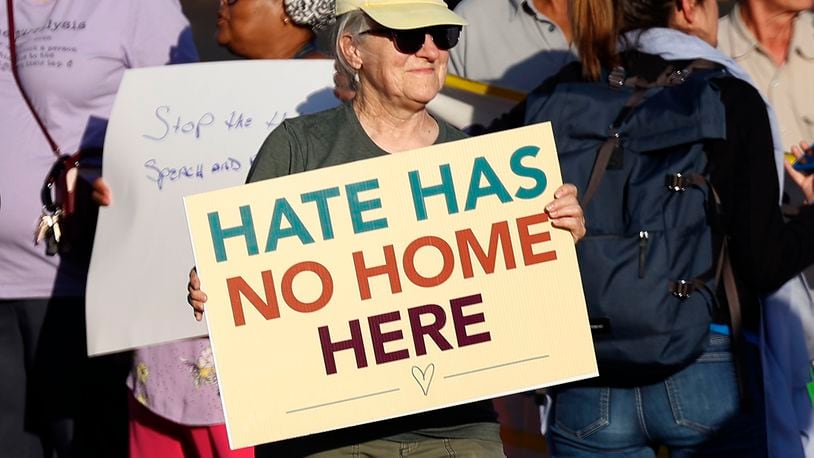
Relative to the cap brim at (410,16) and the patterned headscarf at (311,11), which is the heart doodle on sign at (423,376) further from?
the patterned headscarf at (311,11)

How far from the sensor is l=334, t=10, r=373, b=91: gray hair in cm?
399

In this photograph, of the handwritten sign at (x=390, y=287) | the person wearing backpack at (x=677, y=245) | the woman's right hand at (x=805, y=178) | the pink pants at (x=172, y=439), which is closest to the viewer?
the handwritten sign at (x=390, y=287)

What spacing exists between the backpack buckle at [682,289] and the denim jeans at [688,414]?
0.15 m

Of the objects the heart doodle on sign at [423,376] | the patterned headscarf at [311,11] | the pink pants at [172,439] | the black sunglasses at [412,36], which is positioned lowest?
the pink pants at [172,439]

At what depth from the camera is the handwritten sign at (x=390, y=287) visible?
3781 mm

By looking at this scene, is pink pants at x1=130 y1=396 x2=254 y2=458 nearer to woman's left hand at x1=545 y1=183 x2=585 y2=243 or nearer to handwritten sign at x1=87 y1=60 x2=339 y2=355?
handwritten sign at x1=87 y1=60 x2=339 y2=355

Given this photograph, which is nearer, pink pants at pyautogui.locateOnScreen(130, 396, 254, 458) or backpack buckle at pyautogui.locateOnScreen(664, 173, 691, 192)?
backpack buckle at pyautogui.locateOnScreen(664, 173, 691, 192)

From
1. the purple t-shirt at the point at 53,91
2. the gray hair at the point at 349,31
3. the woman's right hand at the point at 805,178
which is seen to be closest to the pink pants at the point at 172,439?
the purple t-shirt at the point at 53,91

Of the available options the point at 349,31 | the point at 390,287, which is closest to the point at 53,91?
the point at 349,31

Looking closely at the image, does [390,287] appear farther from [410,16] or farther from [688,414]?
[688,414]

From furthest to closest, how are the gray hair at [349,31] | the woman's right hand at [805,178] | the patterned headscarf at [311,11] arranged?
the patterned headscarf at [311,11] < the woman's right hand at [805,178] < the gray hair at [349,31]

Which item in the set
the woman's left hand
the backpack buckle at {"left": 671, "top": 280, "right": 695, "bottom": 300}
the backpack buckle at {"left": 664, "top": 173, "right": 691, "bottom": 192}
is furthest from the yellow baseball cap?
the backpack buckle at {"left": 671, "top": 280, "right": 695, "bottom": 300}

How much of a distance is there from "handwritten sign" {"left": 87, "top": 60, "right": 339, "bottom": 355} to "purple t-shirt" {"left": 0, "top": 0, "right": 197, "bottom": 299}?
14.0 inches

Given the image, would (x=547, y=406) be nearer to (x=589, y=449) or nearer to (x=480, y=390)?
(x=589, y=449)
